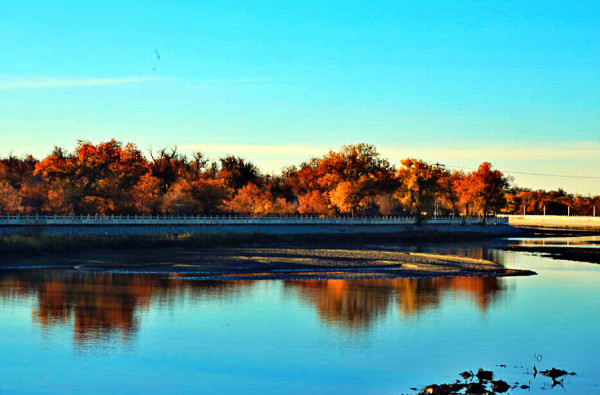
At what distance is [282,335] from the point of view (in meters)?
25.0

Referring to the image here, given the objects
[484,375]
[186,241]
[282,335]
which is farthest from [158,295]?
[186,241]

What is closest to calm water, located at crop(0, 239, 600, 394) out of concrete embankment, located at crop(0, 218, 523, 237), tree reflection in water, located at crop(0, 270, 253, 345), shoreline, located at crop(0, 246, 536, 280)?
tree reflection in water, located at crop(0, 270, 253, 345)

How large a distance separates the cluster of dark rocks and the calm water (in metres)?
0.32

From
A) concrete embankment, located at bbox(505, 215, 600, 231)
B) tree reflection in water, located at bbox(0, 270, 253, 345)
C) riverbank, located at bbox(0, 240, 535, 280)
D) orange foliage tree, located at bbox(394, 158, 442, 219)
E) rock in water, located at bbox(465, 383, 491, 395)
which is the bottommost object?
tree reflection in water, located at bbox(0, 270, 253, 345)

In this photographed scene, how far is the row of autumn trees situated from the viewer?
97.4 m

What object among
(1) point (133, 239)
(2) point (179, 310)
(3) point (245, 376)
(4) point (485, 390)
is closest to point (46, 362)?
(3) point (245, 376)

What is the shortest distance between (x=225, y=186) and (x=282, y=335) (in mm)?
92089

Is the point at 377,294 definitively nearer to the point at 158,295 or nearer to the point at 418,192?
the point at 158,295

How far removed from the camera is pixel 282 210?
417 feet

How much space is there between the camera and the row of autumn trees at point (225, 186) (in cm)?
9738

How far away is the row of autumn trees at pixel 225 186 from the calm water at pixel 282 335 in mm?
58607

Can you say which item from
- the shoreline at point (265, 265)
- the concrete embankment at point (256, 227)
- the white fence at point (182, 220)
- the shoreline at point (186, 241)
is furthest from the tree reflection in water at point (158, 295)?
the white fence at point (182, 220)

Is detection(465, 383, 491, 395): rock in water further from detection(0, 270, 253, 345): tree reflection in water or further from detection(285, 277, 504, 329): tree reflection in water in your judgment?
detection(0, 270, 253, 345): tree reflection in water

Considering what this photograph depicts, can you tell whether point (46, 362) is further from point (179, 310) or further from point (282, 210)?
point (282, 210)
